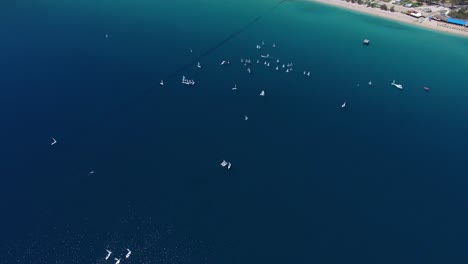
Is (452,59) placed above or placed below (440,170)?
above

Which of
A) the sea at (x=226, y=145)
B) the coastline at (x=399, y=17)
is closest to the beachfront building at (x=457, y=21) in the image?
the coastline at (x=399, y=17)

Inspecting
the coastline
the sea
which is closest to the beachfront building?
the coastline

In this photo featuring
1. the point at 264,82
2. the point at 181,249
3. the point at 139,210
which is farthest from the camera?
the point at 264,82

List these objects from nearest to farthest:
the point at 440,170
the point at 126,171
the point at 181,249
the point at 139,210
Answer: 1. the point at 181,249
2. the point at 139,210
3. the point at 126,171
4. the point at 440,170

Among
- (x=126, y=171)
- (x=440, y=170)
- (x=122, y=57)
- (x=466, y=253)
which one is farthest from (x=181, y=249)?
(x=122, y=57)

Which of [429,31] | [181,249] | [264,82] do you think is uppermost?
[429,31]

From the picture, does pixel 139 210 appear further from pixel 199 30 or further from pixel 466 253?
pixel 199 30

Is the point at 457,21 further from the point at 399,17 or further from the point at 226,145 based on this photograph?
the point at 226,145

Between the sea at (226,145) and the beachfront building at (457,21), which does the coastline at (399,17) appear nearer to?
the beachfront building at (457,21)
